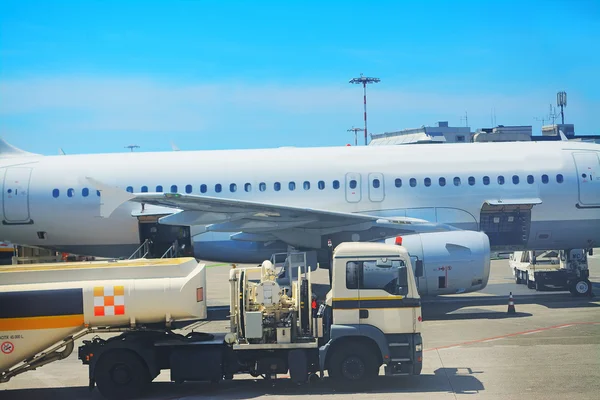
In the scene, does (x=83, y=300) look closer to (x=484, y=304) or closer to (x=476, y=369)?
(x=476, y=369)

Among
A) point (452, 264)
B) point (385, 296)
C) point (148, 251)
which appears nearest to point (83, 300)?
point (385, 296)

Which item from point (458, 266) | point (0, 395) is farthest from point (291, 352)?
point (458, 266)

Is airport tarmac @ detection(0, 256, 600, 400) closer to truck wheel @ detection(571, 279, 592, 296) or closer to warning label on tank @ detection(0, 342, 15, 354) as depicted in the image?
warning label on tank @ detection(0, 342, 15, 354)

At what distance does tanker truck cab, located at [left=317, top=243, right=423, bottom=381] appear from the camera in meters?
11.6

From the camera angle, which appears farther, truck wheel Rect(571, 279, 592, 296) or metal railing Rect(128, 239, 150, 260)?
metal railing Rect(128, 239, 150, 260)

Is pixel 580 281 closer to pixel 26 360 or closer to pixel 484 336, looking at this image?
pixel 484 336

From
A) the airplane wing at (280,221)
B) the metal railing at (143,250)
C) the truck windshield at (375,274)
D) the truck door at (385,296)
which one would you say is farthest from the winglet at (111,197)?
the truck door at (385,296)

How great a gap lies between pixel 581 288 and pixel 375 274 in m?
12.8

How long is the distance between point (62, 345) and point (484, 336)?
378 inches

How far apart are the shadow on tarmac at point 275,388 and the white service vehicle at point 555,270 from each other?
10988 mm

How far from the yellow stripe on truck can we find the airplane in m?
8.87

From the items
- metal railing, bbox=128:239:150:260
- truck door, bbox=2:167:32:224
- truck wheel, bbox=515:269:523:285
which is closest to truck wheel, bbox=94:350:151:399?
metal railing, bbox=128:239:150:260

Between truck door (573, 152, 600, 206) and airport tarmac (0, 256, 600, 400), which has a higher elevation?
truck door (573, 152, 600, 206)

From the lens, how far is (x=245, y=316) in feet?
38.4
